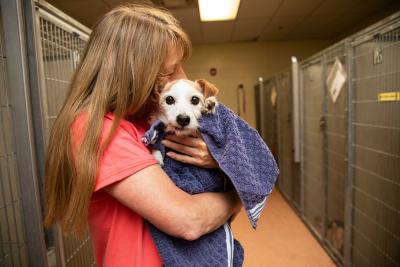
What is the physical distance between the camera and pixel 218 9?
11.8 feet

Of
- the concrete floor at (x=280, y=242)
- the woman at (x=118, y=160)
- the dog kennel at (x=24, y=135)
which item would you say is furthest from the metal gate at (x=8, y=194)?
the concrete floor at (x=280, y=242)

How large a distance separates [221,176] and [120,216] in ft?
0.93

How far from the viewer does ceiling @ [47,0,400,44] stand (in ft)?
11.7

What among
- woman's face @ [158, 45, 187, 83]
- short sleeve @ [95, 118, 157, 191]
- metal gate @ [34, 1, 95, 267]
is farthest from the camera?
metal gate @ [34, 1, 95, 267]

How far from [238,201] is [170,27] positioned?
49cm

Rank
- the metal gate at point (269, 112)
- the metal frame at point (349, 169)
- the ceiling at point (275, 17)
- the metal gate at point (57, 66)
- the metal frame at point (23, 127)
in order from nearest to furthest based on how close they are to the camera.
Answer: the metal frame at point (23, 127), the metal gate at point (57, 66), the metal frame at point (349, 169), the ceiling at point (275, 17), the metal gate at point (269, 112)

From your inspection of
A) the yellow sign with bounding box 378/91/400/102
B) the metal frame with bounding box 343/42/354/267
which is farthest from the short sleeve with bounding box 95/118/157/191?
the metal frame with bounding box 343/42/354/267

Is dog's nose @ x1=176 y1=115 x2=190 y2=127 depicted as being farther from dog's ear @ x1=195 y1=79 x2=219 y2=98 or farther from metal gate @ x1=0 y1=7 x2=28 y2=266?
metal gate @ x1=0 y1=7 x2=28 y2=266

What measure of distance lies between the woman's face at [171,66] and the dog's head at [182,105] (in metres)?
0.02

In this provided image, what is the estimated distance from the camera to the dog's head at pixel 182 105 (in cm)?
85

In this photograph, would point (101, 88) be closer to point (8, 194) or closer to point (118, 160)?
point (118, 160)

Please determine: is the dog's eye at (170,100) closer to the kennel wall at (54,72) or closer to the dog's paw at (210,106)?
the dog's paw at (210,106)

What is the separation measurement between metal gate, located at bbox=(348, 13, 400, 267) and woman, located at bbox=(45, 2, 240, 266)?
1.20 meters

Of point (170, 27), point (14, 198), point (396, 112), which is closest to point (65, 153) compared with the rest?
point (170, 27)
